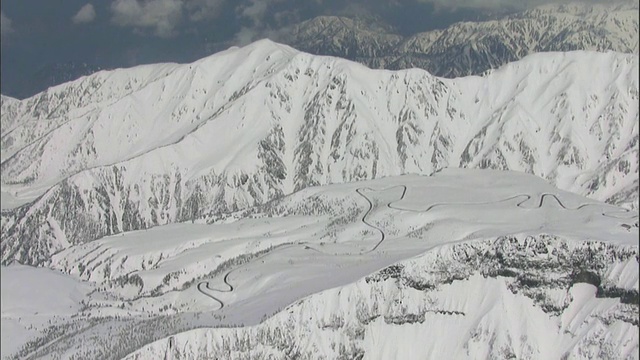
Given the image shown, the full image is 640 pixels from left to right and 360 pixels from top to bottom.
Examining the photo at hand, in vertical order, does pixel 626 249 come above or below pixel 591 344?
above

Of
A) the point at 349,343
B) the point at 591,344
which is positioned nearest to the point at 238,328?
the point at 349,343

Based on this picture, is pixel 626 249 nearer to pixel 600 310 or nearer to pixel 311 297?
pixel 600 310

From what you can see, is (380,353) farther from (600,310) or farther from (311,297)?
(600,310)

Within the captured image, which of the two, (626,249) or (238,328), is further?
(626,249)

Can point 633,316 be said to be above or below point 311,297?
below

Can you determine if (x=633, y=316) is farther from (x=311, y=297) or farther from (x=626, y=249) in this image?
(x=311, y=297)

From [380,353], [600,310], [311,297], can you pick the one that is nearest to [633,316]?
[600,310]

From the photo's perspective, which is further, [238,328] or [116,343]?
[116,343]
